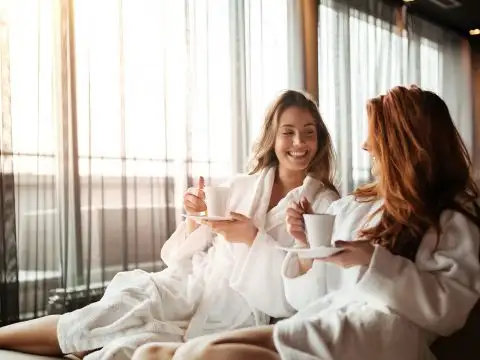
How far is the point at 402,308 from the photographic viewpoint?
81 centimetres

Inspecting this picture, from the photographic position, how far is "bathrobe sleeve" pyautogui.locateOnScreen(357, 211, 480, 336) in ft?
2.63

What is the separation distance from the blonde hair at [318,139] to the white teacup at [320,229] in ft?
0.84

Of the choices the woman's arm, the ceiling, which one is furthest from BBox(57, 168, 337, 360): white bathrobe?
the ceiling

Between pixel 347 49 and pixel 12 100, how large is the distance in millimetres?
792

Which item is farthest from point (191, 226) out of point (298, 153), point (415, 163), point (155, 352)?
point (415, 163)

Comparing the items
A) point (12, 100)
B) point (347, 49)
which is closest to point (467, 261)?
point (347, 49)

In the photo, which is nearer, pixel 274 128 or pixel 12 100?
pixel 274 128

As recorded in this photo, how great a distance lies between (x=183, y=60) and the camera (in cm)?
150

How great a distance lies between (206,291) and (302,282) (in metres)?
0.22

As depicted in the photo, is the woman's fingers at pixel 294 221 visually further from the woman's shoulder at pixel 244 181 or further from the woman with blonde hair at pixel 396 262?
the woman's shoulder at pixel 244 181

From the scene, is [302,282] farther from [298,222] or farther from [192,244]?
[192,244]

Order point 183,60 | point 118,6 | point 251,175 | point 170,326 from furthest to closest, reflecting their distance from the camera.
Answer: point 183,60 < point 118,6 < point 251,175 < point 170,326

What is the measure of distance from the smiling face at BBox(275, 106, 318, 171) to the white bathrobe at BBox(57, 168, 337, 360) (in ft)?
0.14

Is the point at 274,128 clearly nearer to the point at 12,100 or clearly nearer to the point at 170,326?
the point at 170,326
